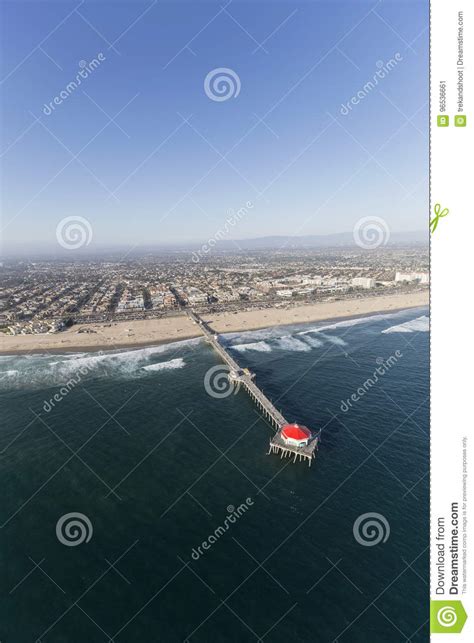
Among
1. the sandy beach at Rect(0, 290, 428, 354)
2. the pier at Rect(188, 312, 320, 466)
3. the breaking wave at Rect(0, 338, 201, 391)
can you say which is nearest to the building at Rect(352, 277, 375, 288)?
the sandy beach at Rect(0, 290, 428, 354)

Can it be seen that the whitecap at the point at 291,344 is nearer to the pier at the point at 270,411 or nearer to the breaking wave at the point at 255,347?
the breaking wave at the point at 255,347

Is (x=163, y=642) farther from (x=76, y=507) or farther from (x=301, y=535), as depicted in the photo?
(x=76, y=507)

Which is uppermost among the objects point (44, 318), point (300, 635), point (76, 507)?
point (44, 318)

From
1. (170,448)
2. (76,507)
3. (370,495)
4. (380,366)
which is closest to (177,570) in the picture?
(76,507)

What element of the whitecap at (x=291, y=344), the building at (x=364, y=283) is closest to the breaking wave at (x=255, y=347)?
the whitecap at (x=291, y=344)
